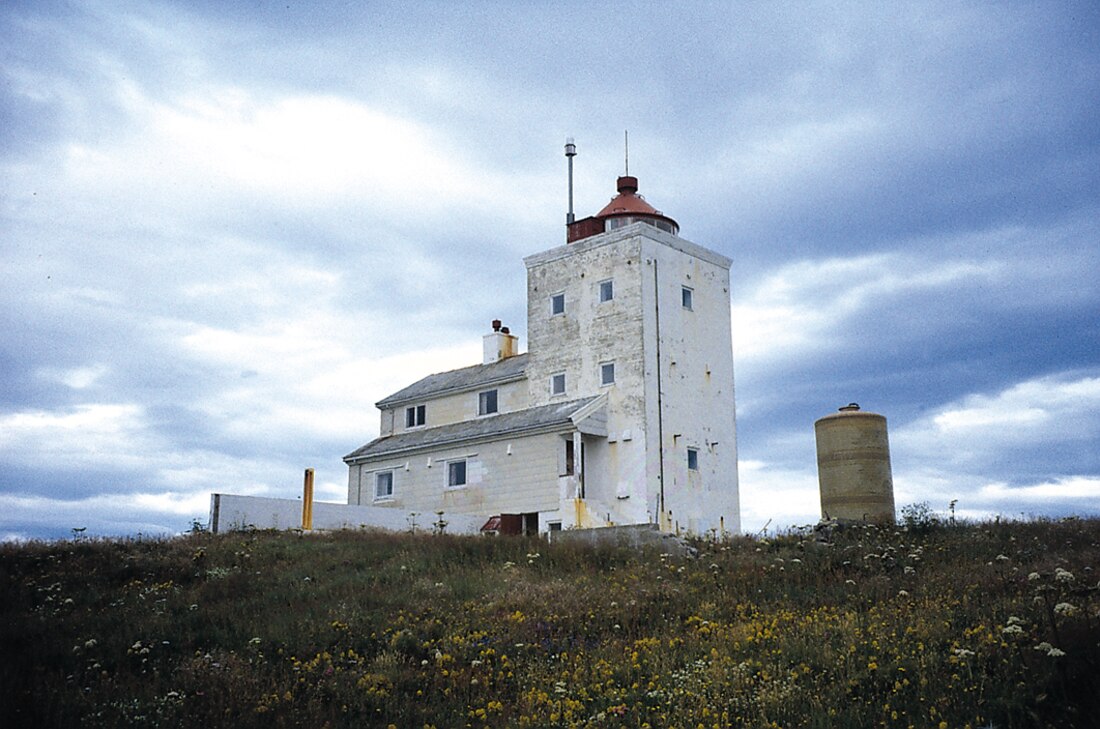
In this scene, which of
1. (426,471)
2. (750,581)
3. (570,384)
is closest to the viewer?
(750,581)

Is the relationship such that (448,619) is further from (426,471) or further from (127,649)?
(426,471)

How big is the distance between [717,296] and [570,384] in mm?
6803

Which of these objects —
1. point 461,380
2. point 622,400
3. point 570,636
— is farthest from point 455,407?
point 570,636

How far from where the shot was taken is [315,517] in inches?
1225

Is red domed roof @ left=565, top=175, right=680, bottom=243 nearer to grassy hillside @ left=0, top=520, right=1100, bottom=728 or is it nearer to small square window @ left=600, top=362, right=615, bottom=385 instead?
small square window @ left=600, top=362, right=615, bottom=385

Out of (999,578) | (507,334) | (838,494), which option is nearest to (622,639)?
(999,578)

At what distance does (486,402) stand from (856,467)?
16.2 m

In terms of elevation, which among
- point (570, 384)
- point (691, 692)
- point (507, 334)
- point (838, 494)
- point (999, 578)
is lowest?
point (691, 692)

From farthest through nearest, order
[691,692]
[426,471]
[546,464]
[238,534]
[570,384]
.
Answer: [426,471]
[570,384]
[546,464]
[238,534]
[691,692]

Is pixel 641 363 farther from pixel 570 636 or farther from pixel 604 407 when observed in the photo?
pixel 570 636

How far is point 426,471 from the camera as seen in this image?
37781 mm

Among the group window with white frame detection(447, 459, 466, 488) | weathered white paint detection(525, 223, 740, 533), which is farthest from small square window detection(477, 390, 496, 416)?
window with white frame detection(447, 459, 466, 488)

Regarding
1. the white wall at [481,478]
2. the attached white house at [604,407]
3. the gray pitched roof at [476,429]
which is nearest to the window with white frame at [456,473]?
the attached white house at [604,407]

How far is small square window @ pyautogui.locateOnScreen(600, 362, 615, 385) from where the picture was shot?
34.0m
